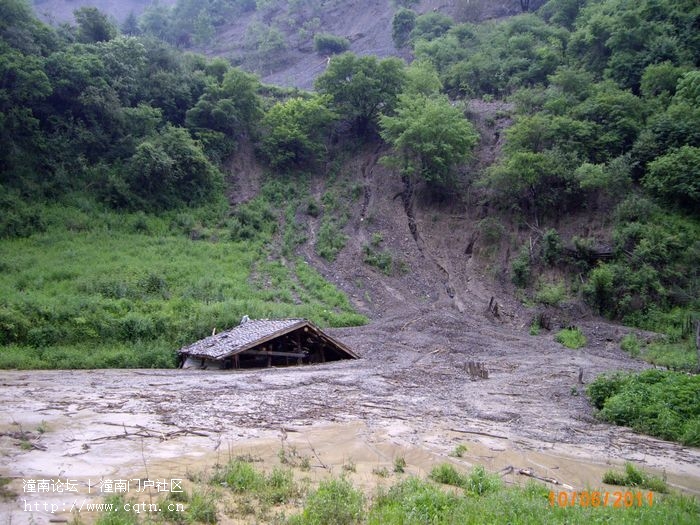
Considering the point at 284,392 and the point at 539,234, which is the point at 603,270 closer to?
the point at 539,234

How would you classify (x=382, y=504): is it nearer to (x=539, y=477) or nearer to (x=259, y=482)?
(x=259, y=482)

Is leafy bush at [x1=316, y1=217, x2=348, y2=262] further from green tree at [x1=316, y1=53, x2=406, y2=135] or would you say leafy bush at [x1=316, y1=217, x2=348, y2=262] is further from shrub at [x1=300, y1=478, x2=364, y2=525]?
shrub at [x1=300, y1=478, x2=364, y2=525]

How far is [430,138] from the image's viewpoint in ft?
115

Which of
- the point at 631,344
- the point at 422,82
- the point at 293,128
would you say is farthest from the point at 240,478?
the point at 422,82

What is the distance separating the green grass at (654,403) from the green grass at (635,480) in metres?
3.26

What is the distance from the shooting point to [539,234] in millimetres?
31859

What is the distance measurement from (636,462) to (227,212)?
1204 inches

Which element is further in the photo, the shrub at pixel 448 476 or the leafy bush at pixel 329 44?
the leafy bush at pixel 329 44

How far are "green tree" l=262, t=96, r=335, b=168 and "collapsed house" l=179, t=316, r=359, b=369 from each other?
69.3 ft

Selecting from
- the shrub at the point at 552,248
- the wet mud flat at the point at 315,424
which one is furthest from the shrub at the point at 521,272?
the wet mud flat at the point at 315,424

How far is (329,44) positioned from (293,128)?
27.5 meters

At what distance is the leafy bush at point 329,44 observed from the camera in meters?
62.6

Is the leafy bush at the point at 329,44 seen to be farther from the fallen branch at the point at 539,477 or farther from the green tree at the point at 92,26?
the fallen branch at the point at 539,477

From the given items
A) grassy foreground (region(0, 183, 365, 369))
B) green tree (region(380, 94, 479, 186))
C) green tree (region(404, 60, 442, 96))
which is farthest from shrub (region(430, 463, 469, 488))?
green tree (region(404, 60, 442, 96))
